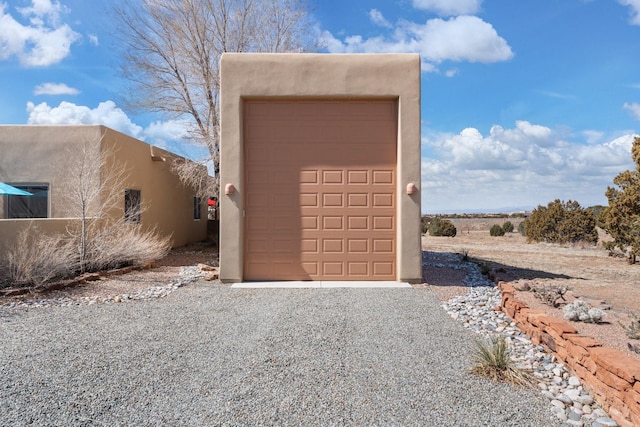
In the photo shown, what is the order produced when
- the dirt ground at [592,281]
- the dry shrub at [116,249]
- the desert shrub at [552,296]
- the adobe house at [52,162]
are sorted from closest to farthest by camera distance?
the dirt ground at [592,281] < the desert shrub at [552,296] < the dry shrub at [116,249] < the adobe house at [52,162]

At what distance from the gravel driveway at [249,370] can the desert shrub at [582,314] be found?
132 cm

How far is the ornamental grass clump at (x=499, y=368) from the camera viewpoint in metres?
3.83

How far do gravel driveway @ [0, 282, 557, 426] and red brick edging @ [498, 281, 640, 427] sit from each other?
499mm

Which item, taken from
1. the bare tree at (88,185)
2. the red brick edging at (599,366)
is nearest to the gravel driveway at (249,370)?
the red brick edging at (599,366)

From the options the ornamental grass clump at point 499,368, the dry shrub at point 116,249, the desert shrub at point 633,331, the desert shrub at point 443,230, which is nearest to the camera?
the ornamental grass clump at point 499,368

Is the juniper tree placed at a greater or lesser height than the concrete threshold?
greater

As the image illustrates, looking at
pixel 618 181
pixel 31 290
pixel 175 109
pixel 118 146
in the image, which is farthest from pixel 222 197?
pixel 618 181

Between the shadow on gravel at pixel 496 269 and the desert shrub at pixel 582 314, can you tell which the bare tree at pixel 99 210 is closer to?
the shadow on gravel at pixel 496 269

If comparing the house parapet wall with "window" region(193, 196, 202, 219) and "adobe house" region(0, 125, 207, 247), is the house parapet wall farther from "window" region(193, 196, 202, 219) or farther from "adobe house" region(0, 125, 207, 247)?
"window" region(193, 196, 202, 219)

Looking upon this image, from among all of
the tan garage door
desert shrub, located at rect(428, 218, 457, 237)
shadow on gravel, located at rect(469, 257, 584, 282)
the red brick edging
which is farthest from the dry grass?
desert shrub, located at rect(428, 218, 457, 237)

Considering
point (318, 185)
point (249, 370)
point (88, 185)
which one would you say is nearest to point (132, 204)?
point (88, 185)

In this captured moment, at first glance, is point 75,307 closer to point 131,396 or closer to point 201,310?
point 201,310

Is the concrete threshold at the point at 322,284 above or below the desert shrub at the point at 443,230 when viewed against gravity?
below

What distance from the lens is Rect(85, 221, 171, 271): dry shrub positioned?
9.86 meters
